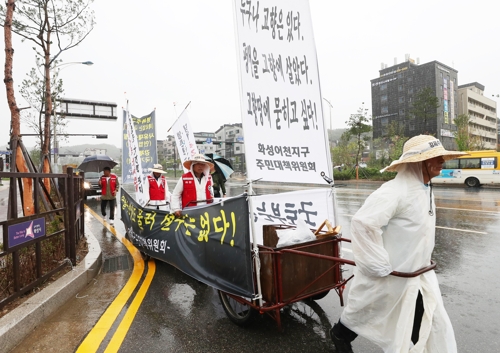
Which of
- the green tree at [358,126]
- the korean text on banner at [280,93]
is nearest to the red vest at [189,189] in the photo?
the korean text on banner at [280,93]

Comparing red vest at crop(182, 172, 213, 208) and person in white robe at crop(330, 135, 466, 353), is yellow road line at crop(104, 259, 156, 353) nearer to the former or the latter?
red vest at crop(182, 172, 213, 208)

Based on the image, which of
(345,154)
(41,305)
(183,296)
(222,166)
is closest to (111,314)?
(41,305)

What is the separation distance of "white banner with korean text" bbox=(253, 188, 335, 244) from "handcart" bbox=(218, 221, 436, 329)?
0.69 ft

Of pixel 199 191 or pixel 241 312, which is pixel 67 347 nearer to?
pixel 241 312

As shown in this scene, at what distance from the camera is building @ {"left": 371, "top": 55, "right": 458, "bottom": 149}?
64.0 metres

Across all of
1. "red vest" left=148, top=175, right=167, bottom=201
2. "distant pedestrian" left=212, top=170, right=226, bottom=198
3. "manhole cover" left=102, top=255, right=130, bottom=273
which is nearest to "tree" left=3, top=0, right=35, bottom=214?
"manhole cover" left=102, top=255, right=130, bottom=273

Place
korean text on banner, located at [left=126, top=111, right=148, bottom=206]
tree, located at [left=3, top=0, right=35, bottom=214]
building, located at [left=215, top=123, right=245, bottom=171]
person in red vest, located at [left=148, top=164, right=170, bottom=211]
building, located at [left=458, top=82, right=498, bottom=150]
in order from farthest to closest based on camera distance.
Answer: building, located at [left=215, top=123, right=245, bottom=171], building, located at [left=458, top=82, right=498, bottom=150], person in red vest, located at [left=148, top=164, right=170, bottom=211], korean text on banner, located at [left=126, top=111, right=148, bottom=206], tree, located at [left=3, top=0, right=35, bottom=214]

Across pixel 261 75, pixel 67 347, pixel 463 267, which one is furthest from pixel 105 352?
pixel 463 267

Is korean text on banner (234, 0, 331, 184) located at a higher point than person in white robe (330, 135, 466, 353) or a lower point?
higher

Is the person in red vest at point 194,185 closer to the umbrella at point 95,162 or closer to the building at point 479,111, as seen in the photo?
the umbrella at point 95,162

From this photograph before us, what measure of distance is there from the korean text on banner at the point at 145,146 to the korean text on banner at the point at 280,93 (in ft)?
19.5

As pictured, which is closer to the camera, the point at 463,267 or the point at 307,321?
the point at 307,321

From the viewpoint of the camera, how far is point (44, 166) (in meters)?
8.70

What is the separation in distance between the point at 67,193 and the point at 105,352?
2.81 meters
